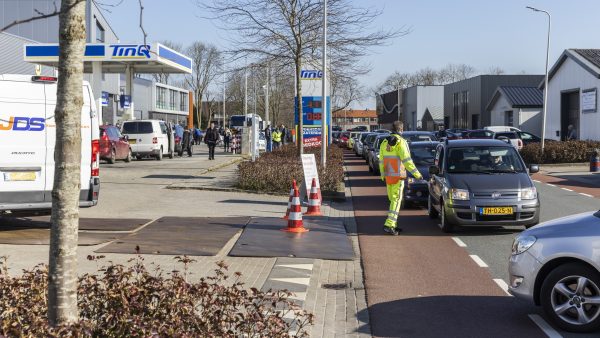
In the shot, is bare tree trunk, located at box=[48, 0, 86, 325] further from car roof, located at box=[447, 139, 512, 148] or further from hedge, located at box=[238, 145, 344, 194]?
hedge, located at box=[238, 145, 344, 194]

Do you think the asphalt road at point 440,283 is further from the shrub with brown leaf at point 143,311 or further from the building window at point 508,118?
the building window at point 508,118

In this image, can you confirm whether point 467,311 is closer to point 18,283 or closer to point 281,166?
point 18,283

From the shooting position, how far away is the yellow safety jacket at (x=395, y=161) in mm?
11953

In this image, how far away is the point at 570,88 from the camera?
144 feet

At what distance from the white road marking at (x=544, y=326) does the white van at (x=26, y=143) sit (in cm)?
701

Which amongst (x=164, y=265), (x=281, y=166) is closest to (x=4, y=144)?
(x=164, y=265)

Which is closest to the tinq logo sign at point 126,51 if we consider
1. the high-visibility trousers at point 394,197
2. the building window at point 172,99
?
the high-visibility trousers at point 394,197

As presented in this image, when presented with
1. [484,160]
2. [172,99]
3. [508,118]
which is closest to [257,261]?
[484,160]

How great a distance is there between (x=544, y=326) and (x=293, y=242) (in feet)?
16.6

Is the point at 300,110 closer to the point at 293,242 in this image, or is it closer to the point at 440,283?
the point at 293,242

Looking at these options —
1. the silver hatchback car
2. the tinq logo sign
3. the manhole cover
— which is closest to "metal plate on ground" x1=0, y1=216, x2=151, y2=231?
the manhole cover

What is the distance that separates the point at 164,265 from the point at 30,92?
13.1ft

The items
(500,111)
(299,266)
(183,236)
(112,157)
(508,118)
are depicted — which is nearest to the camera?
(299,266)

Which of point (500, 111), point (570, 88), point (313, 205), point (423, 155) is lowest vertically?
point (313, 205)
